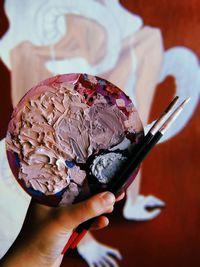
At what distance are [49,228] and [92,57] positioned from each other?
27cm

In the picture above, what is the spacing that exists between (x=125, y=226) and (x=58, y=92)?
10.3 inches

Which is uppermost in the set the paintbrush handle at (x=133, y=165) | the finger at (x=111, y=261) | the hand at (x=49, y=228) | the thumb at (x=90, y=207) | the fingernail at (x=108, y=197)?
the paintbrush handle at (x=133, y=165)

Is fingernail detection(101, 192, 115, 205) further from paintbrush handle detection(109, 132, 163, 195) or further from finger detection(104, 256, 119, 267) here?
finger detection(104, 256, 119, 267)

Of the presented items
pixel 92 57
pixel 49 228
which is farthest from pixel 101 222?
pixel 92 57

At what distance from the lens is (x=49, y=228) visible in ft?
1.40

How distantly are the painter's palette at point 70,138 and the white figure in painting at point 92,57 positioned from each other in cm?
17

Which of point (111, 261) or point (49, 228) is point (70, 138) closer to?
point (49, 228)

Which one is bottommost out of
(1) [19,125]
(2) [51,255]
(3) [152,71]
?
(2) [51,255]

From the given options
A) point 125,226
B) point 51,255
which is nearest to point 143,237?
point 125,226

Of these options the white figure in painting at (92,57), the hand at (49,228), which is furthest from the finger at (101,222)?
the white figure in painting at (92,57)

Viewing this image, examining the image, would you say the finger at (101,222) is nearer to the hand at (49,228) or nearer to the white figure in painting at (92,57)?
the hand at (49,228)

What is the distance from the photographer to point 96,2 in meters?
0.59

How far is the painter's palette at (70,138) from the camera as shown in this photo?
1.33ft

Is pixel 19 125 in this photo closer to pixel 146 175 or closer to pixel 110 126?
pixel 110 126
